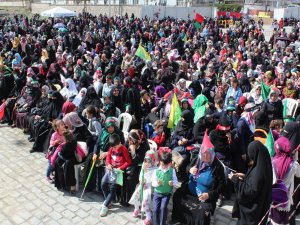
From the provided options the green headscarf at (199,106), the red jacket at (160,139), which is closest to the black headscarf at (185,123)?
the red jacket at (160,139)

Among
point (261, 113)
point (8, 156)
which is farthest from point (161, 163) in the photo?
point (8, 156)

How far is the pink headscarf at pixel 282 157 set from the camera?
16.0ft

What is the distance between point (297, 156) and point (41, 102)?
6.25 m

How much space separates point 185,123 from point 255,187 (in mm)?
2346

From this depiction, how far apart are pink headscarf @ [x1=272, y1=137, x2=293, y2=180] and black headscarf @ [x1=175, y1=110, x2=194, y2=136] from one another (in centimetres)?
197

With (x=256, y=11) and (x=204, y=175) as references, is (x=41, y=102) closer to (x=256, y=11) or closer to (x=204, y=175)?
(x=204, y=175)

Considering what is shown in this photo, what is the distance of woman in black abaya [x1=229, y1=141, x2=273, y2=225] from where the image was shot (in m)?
4.46

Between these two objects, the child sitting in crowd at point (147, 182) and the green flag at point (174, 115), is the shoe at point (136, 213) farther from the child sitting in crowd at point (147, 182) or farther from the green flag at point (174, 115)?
the green flag at point (174, 115)

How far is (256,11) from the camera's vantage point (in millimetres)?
52375

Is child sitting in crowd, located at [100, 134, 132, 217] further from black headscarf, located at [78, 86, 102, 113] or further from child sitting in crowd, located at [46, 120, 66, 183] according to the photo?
black headscarf, located at [78, 86, 102, 113]

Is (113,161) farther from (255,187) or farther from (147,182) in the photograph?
(255,187)

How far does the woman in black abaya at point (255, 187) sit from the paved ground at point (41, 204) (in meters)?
1.06

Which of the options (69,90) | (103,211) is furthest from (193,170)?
(69,90)

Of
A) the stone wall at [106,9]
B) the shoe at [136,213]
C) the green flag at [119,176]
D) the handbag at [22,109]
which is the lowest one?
the shoe at [136,213]
